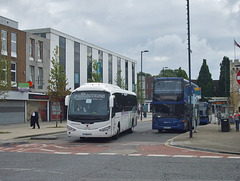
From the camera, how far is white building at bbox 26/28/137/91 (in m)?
45.7

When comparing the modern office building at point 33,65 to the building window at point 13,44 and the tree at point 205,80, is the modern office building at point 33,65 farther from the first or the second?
the tree at point 205,80

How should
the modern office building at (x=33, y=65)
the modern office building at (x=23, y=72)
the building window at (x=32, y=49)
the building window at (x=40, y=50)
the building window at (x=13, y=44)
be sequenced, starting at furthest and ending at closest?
the building window at (x=40, y=50)
the building window at (x=32, y=49)
the building window at (x=13, y=44)
the modern office building at (x=33, y=65)
the modern office building at (x=23, y=72)

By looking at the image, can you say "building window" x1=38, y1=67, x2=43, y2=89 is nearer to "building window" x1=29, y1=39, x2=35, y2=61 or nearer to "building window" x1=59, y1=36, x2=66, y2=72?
"building window" x1=29, y1=39, x2=35, y2=61

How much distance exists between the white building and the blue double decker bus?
22.2 metres

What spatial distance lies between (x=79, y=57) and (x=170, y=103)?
31256mm

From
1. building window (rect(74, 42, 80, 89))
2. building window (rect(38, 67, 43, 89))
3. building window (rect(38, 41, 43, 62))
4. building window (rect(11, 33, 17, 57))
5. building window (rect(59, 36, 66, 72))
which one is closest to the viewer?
building window (rect(11, 33, 17, 57))

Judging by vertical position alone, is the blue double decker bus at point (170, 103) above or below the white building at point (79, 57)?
below

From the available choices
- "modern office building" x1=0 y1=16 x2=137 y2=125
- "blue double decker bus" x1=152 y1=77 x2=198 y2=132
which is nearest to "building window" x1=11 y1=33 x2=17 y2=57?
"modern office building" x1=0 y1=16 x2=137 y2=125

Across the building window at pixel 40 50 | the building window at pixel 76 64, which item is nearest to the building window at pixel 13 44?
the building window at pixel 40 50

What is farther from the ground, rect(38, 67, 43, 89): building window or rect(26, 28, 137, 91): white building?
rect(26, 28, 137, 91): white building

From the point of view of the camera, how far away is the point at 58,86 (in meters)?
31.4

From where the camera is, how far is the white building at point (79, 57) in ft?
150

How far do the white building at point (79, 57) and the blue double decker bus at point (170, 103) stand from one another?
22.2m

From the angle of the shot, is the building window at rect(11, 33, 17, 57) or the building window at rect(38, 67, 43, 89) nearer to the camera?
the building window at rect(11, 33, 17, 57)
